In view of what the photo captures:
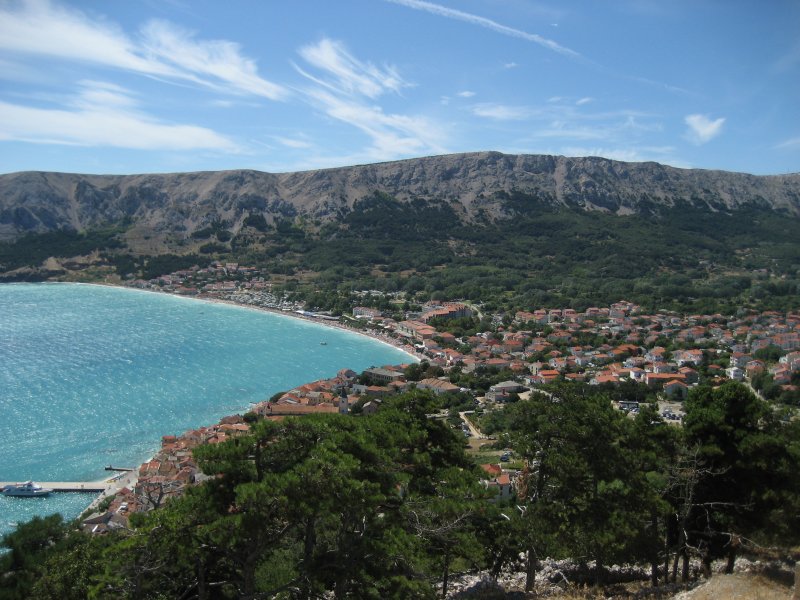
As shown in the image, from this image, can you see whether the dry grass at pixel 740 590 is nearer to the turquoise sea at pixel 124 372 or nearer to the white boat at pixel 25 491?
the turquoise sea at pixel 124 372

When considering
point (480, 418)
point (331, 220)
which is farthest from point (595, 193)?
point (480, 418)

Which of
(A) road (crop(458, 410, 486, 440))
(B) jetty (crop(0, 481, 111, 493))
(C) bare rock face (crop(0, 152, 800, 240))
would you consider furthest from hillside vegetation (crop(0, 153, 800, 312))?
(B) jetty (crop(0, 481, 111, 493))

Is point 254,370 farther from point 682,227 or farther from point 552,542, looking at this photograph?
point 682,227

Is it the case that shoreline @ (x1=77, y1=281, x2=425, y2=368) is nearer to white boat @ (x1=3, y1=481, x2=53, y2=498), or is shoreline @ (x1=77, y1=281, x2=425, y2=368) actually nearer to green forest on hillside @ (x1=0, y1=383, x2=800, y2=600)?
white boat @ (x1=3, y1=481, x2=53, y2=498)

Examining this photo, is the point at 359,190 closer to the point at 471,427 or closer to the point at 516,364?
the point at 516,364

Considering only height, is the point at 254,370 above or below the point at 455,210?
below

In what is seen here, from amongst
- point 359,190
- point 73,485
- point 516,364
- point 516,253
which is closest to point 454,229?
point 516,253

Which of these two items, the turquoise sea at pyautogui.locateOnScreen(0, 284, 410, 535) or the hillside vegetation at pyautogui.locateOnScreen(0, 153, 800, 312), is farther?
the hillside vegetation at pyautogui.locateOnScreen(0, 153, 800, 312)
